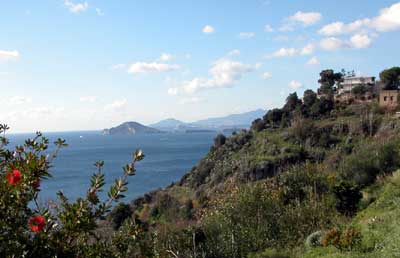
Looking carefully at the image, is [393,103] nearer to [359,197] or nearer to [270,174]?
[270,174]

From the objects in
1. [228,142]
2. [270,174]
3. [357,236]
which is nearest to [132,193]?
[228,142]

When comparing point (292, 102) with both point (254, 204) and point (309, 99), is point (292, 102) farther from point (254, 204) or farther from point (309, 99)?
point (254, 204)

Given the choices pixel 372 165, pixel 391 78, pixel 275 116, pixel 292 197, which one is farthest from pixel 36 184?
pixel 391 78

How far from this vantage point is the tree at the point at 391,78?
55906mm

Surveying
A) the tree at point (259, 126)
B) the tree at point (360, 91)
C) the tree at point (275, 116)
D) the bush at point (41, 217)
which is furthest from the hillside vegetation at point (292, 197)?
the tree at point (275, 116)

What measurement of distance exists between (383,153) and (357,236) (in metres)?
14.1

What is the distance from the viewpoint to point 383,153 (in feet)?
77.7

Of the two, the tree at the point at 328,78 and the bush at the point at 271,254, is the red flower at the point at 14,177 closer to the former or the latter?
the bush at the point at 271,254

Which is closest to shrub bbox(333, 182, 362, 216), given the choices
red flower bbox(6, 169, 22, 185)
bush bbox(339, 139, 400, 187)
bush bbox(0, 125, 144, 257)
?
bush bbox(339, 139, 400, 187)

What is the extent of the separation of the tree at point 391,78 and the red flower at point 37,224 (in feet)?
193

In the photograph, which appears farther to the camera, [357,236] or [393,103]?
[393,103]

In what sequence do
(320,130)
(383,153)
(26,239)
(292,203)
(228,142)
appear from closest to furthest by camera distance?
(26,239), (292,203), (383,153), (320,130), (228,142)

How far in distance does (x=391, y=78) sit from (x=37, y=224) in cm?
5918

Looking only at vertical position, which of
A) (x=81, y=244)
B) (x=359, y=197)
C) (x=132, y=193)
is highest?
(x=81, y=244)
